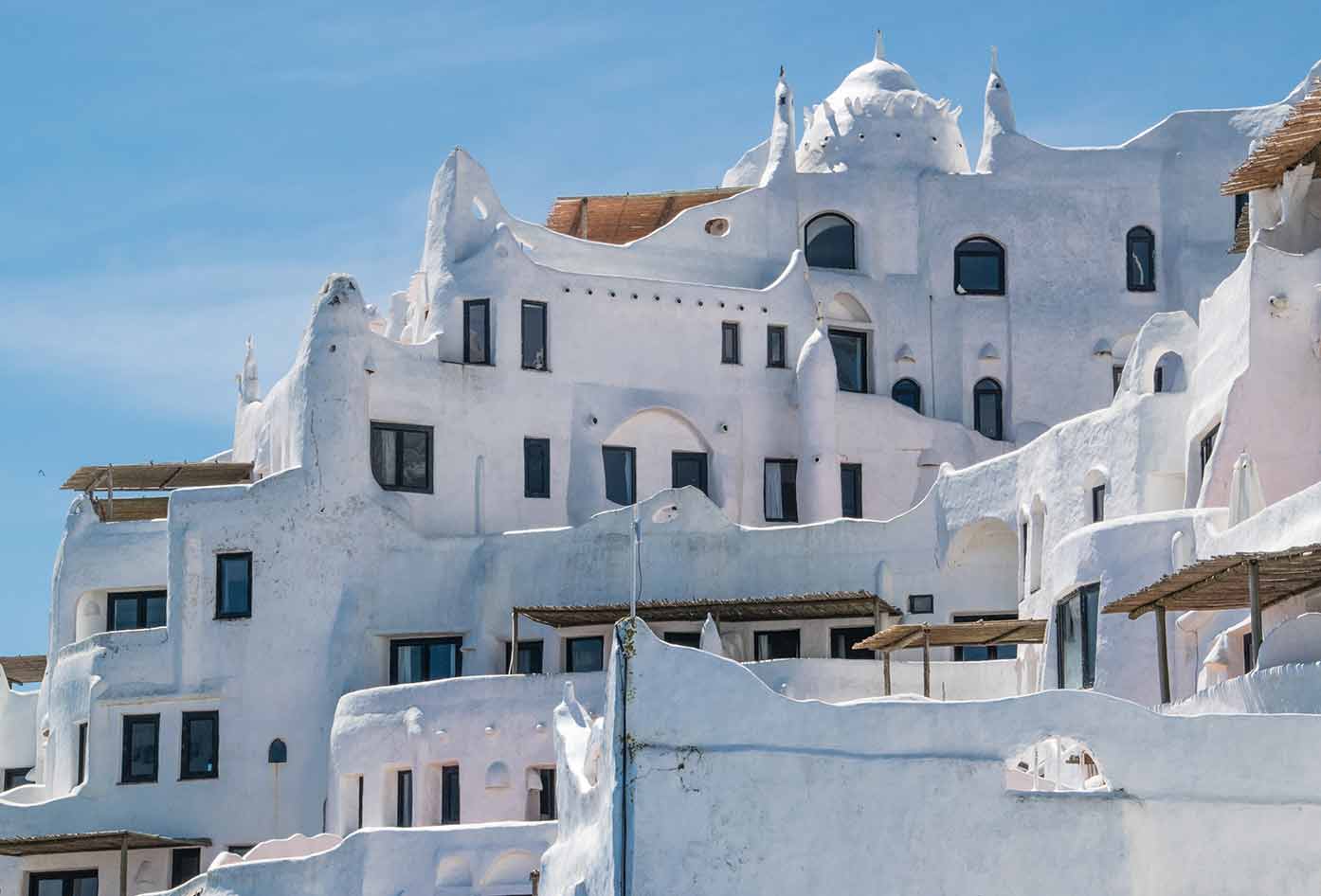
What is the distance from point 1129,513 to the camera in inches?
1954

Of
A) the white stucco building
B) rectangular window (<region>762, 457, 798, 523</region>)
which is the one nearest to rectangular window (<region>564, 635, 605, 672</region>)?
the white stucco building

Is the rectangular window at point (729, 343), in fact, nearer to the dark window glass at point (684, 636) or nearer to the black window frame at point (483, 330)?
the black window frame at point (483, 330)

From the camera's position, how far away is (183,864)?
183 ft

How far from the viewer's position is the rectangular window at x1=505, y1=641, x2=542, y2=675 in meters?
56.8

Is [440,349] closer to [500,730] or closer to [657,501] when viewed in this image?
[657,501]

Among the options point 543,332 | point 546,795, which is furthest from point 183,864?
point 543,332

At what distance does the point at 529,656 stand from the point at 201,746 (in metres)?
7.62

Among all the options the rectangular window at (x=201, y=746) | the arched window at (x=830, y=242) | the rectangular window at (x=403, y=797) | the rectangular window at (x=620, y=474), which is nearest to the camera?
the rectangular window at (x=403, y=797)

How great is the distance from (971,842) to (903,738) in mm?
1596

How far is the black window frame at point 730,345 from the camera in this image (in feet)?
207

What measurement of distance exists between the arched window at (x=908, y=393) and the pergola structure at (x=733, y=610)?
1117 cm

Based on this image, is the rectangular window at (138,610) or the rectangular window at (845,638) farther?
Answer: the rectangular window at (138,610)

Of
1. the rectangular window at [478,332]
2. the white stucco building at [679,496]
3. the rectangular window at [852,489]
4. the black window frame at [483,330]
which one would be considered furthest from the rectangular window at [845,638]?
the rectangular window at [478,332]

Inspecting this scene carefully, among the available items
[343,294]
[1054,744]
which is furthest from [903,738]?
[343,294]
